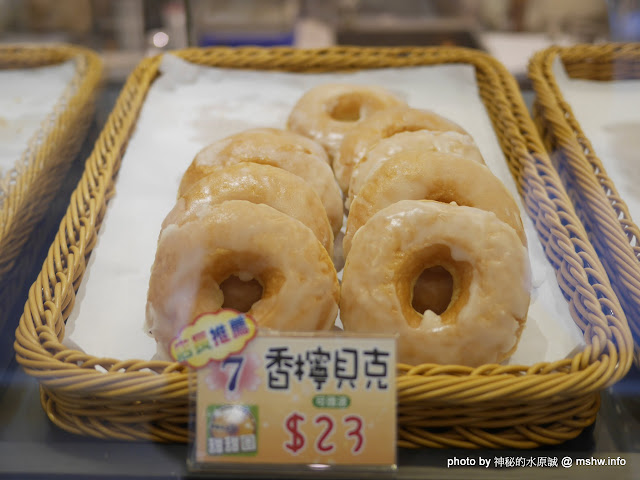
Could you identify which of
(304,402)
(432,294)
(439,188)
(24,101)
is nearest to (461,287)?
(432,294)

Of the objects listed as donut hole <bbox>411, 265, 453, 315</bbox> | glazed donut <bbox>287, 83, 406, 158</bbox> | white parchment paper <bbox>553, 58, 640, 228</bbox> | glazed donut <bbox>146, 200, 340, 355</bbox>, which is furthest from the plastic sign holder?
white parchment paper <bbox>553, 58, 640, 228</bbox>

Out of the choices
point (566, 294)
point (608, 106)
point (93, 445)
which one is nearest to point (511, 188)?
point (566, 294)

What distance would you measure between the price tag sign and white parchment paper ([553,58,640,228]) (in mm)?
1148

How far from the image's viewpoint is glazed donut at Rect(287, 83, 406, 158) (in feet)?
6.49

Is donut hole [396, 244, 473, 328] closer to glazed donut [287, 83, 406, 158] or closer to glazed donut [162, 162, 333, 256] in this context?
glazed donut [162, 162, 333, 256]

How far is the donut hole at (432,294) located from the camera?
1349 millimetres

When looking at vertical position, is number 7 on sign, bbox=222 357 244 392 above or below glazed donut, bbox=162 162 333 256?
below

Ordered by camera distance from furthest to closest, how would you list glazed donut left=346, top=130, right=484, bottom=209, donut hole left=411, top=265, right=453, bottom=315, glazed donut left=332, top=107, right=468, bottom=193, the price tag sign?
1. glazed donut left=332, top=107, right=468, bottom=193
2. glazed donut left=346, top=130, right=484, bottom=209
3. donut hole left=411, top=265, right=453, bottom=315
4. the price tag sign

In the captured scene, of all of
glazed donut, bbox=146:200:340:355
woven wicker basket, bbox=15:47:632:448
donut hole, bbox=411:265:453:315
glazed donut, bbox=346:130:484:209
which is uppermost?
glazed donut, bbox=346:130:484:209

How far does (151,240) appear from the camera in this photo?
1.74 m

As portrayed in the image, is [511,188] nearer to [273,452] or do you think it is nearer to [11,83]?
[273,452]

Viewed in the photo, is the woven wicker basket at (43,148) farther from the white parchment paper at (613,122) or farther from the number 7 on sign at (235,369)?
the white parchment paper at (613,122)

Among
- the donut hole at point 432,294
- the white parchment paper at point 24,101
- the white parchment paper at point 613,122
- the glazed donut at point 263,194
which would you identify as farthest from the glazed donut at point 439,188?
the white parchment paper at point 24,101

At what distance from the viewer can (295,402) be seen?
3.46ft
